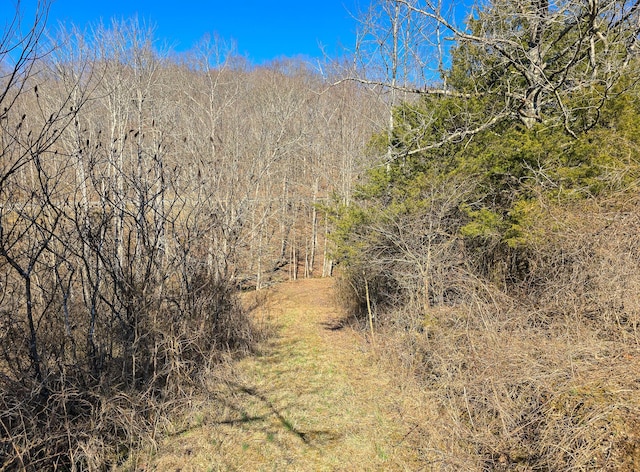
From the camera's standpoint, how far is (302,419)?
523 cm

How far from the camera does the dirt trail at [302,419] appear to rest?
4324 mm

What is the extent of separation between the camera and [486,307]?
5059mm

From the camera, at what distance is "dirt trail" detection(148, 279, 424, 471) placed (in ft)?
14.2

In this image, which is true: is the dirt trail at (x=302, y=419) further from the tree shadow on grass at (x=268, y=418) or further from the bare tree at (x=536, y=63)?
the bare tree at (x=536, y=63)

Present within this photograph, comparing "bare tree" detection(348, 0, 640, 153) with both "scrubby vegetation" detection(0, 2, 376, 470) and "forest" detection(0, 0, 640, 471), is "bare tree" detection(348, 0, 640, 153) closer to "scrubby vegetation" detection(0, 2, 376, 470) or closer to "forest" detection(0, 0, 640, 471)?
"forest" detection(0, 0, 640, 471)

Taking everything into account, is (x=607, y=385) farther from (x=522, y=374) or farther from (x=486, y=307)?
(x=486, y=307)

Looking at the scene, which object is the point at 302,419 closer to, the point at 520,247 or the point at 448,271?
the point at 448,271

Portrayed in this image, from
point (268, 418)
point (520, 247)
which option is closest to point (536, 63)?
point (520, 247)

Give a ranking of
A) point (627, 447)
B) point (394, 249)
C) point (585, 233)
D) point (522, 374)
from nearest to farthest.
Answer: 1. point (627, 447)
2. point (522, 374)
3. point (585, 233)
4. point (394, 249)

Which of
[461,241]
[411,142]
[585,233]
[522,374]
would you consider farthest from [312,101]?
[522,374]

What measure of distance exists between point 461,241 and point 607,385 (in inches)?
147

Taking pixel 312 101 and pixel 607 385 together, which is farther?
pixel 312 101

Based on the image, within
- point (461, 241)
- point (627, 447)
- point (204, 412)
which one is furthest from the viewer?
point (461, 241)

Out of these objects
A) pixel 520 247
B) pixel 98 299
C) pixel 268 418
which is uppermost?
pixel 520 247
